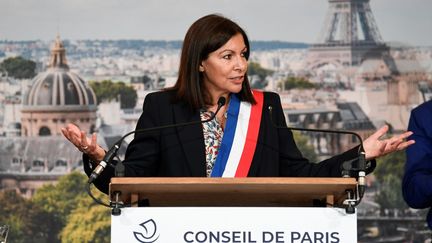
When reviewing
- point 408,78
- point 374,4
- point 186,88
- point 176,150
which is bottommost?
point 176,150

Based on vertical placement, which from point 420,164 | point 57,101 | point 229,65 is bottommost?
point 420,164

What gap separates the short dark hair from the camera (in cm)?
382

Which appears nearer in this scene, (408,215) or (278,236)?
(278,236)

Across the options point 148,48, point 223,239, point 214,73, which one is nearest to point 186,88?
point 214,73

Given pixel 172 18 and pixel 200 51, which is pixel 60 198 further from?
pixel 200 51

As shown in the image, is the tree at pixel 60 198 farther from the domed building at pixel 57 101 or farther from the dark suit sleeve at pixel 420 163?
the dark suit sleeve at pixel 420 163

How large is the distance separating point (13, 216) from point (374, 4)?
2.57m

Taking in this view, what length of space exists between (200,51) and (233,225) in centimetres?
95

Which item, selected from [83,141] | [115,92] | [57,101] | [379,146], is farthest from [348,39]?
[83,141]

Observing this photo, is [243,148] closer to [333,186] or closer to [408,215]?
[333,186]

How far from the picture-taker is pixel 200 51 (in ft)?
12.7

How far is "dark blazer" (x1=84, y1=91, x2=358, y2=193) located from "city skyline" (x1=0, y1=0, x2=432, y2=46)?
2.73 metres

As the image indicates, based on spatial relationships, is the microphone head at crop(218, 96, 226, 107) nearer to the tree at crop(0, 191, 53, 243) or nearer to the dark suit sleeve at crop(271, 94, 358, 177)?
the dark suit sleeve at crop(271, 94, 358, 177)

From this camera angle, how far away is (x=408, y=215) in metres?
6.80
